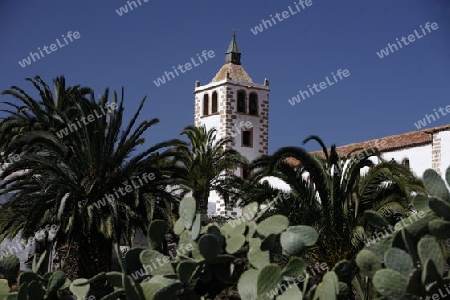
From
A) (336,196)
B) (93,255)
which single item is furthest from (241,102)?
(336,196)

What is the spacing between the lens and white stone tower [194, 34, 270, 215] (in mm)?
41156

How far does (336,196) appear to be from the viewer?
53.7 feet

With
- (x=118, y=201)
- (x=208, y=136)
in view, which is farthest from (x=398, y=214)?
(x=208, y=136)

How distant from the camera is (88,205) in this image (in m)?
16.9

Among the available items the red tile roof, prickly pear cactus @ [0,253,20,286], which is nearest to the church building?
the red tile roof

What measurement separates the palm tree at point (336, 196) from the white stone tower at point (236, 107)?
77.5 ft

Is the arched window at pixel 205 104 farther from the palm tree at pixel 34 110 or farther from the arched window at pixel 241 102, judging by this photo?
the palm tree at pixel 34 110

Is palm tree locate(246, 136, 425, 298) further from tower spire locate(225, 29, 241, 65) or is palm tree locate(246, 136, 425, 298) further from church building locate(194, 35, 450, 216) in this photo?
tower spire locate(225, 29, 241, 65)

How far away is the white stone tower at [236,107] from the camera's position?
1620 inches

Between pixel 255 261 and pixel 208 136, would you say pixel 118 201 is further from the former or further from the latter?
pixel 208 136

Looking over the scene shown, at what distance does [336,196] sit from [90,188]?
5463 millimetres

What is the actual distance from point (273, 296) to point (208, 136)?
27.5m

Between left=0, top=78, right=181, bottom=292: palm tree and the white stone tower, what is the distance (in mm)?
22692

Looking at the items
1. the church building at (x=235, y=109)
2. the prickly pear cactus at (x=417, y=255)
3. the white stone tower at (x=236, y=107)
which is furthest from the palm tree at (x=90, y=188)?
the white stone tower at (x=236, y=107)
